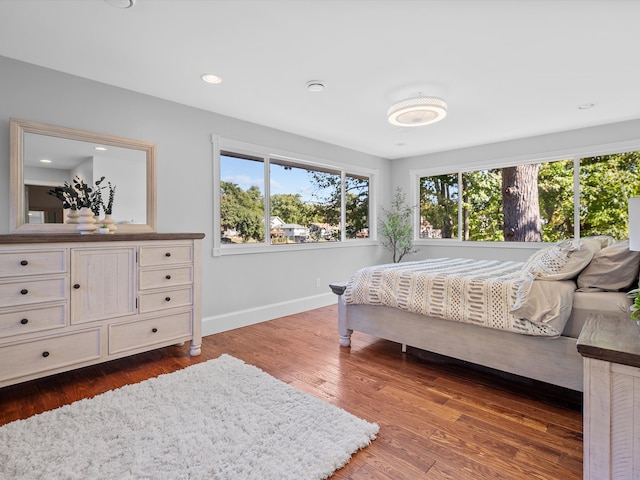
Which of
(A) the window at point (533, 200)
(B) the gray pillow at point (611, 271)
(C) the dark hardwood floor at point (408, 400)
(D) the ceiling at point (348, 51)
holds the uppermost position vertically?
(D) the ceiling at point (348, 51)

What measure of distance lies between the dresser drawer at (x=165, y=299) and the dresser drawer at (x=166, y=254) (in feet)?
0.78

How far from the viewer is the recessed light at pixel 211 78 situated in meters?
2.78

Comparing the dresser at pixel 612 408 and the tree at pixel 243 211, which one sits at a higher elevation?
the tree at pixel 243 211

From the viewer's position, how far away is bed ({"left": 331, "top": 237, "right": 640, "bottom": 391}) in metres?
2.04

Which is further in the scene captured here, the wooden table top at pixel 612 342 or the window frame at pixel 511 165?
the window frame at pixel 511 165

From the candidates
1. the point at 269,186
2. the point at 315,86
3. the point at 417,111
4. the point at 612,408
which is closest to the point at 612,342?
the point at 612,408

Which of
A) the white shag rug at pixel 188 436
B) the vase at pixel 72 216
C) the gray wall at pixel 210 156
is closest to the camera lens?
the white shag rug at pixel 188 436

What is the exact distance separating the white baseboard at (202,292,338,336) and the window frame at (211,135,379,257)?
67cm

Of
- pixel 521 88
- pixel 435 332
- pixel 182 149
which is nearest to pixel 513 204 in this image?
pixel 521 88

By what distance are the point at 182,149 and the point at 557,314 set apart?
11.0 feet

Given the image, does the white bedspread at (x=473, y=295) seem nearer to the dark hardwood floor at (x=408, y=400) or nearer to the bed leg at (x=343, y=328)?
the bed leg at (x=343, y=328)

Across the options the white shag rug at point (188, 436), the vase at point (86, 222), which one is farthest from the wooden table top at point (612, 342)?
the vase at point (86, 222)

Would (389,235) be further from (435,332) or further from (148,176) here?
(148,176)

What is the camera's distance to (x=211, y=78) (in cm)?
283
